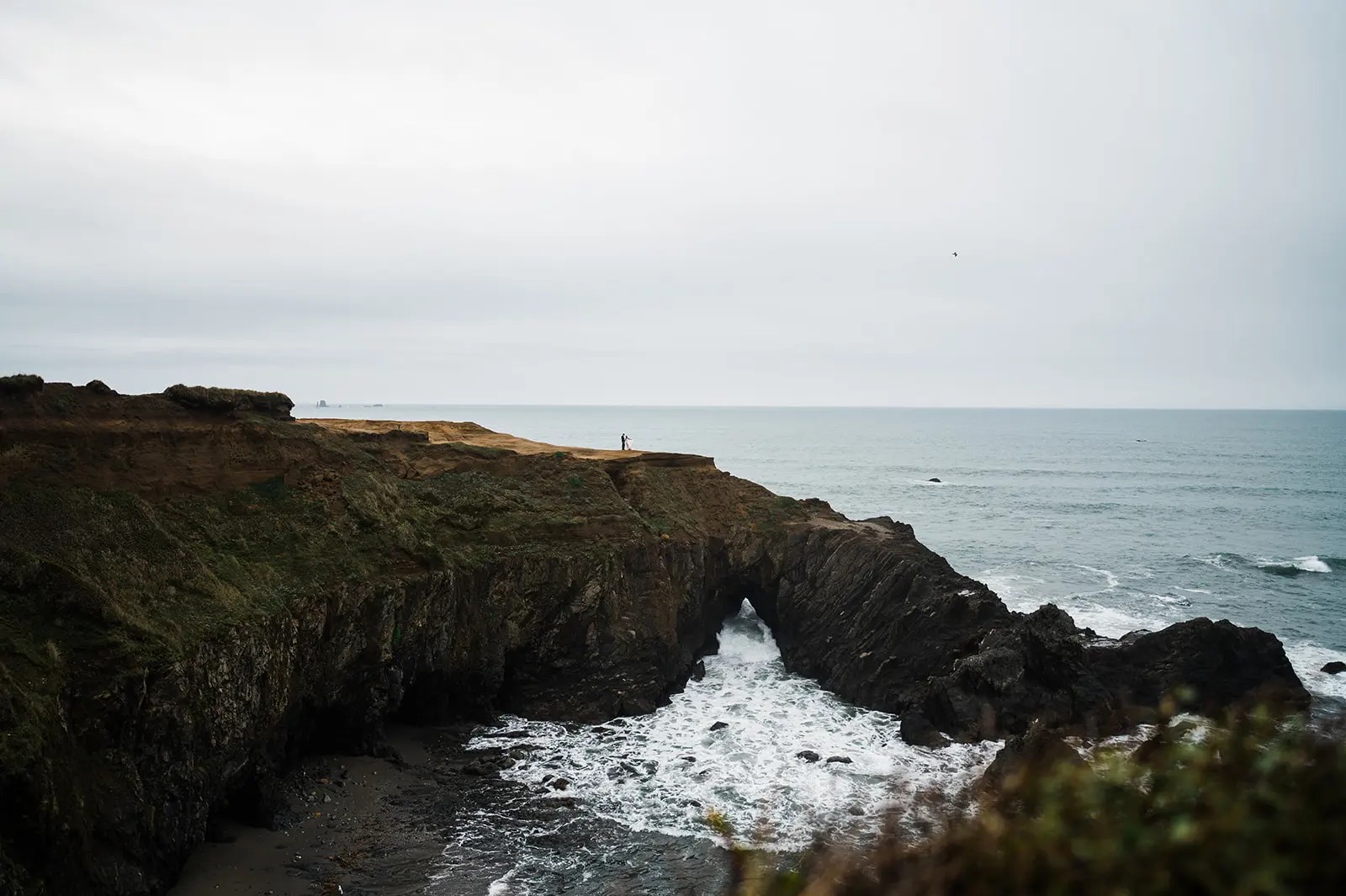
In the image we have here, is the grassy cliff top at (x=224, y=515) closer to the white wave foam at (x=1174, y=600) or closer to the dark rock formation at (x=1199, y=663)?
the dark rock formation at (x=1199, y=663)

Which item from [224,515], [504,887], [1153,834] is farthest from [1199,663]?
[224,515]

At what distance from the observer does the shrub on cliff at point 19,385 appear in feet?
75.6

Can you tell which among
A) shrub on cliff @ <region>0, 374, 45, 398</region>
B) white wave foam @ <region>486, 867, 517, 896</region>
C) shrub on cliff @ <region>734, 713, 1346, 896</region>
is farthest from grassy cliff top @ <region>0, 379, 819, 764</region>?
shrub on cliff @ <region>734, 713, 1346, 896</region>

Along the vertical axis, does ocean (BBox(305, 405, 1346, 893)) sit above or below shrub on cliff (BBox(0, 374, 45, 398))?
below

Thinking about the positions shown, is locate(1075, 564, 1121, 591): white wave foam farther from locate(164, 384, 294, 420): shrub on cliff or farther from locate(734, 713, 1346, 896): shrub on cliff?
locate(734, 713, 1346, 896): shrub on cliff

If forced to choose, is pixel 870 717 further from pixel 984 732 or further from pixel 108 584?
pixel 108 584

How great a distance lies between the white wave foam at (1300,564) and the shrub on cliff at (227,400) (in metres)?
56.1

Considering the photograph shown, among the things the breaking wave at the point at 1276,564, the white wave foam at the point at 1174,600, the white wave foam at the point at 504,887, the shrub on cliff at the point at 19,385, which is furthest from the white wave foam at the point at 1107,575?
the shrub on cliff at the point at 19,385

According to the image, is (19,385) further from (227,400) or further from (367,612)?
(367,612)

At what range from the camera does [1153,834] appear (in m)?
5.06

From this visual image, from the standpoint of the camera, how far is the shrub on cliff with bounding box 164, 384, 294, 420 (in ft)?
90.2

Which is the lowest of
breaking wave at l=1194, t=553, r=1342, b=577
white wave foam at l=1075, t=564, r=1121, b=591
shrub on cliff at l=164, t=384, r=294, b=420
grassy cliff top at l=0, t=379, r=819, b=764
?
white wave foam at l=1075, t=564, r=1121, b=591

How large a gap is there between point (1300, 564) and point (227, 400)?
198 ft

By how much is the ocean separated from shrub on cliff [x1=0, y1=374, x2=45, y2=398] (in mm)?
15642
